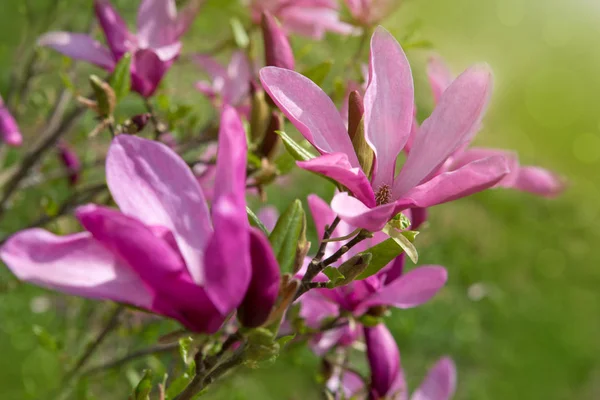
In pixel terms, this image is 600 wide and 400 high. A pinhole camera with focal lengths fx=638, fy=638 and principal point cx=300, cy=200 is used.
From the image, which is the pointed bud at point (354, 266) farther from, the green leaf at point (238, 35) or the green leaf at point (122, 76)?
the green leaf at point (238, 35)

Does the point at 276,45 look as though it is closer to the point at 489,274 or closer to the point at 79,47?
the point at 79,47

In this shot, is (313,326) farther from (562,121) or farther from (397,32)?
(562,121)

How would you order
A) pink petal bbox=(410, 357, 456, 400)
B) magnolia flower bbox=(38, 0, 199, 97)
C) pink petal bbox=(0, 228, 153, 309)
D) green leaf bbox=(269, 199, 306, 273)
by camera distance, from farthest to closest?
pink petal bbox=(410, 357, 456, 400) < magnolia flower bbox=(38, 0, 199, 97) < green leaf bbox=(269, 199, 306, 273) < pink petal bbox=(0, 228, 153, 309)

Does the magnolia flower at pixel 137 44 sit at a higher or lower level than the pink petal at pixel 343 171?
lower

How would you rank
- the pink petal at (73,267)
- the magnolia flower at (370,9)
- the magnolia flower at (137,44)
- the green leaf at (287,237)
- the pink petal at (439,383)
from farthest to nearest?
1. the magnolia flower at (370,9)
2. the pink petal at (439,383)
3. the magnolia flower at (137,44)
4. the green leaf at (287,237)
5. the pink petal at (73,267)

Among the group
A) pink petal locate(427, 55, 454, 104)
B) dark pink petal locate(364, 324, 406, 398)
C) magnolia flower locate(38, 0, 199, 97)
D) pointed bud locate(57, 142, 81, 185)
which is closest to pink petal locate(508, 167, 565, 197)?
pink petal locate(427, 55, 454, 104)

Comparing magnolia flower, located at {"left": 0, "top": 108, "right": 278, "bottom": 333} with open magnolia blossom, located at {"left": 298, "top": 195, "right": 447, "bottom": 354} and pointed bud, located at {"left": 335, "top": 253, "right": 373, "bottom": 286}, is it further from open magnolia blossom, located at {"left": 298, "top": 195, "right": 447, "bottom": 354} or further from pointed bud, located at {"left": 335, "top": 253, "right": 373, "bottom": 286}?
open magnolia blossom, located at {"left": 298, "top": 195, "right": 447, "bottom": 354}

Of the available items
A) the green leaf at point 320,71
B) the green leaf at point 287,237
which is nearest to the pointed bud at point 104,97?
the green leaf at point 320,71

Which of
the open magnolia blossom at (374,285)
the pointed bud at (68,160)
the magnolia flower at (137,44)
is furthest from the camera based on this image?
the pointed bud at (68,160)
